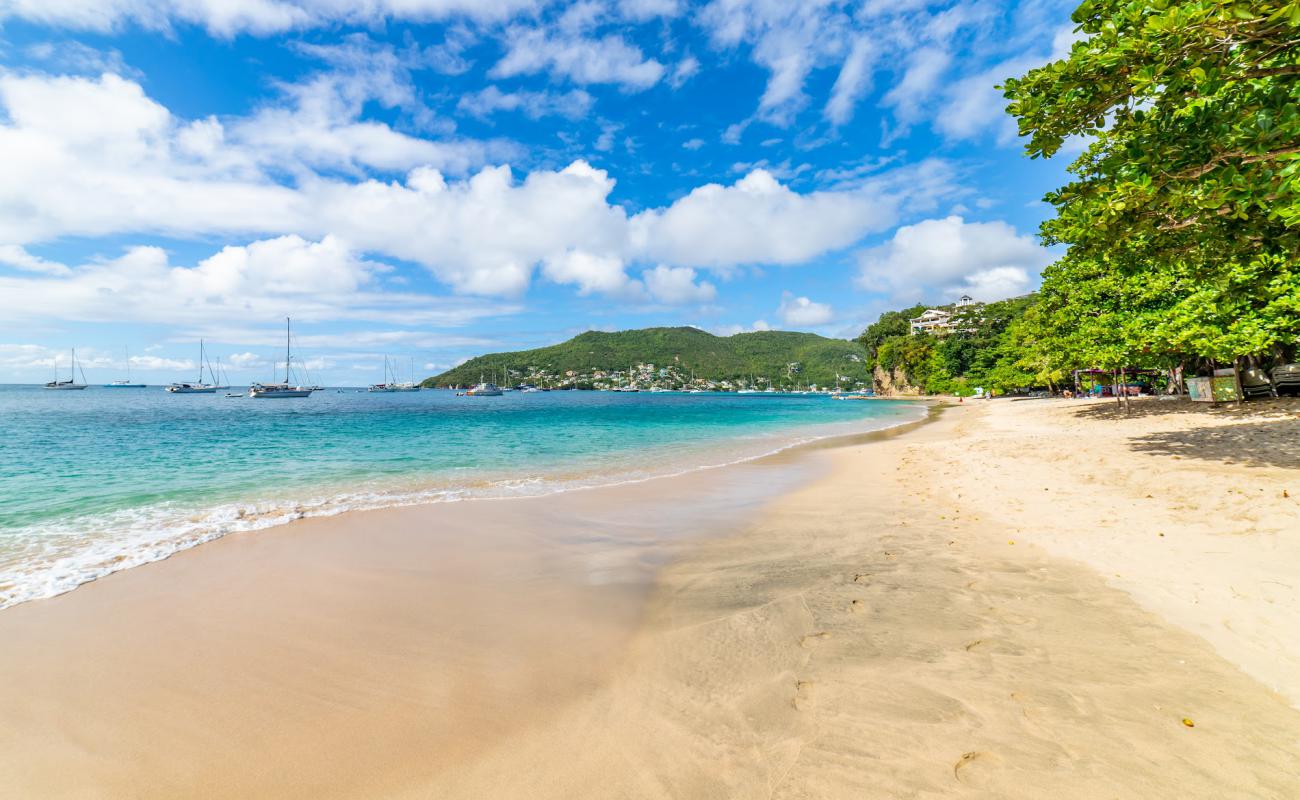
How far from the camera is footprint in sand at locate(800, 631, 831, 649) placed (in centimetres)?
461

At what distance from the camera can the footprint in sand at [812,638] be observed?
15.1 feet

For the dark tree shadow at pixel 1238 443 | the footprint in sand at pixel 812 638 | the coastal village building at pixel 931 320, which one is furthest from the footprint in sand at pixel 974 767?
the coastal village building at pixel 931 320

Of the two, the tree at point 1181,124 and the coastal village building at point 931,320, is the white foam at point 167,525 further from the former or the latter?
the coastal village building at point 931,320

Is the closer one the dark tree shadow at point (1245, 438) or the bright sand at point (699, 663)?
the bright sand at point (699, 663)

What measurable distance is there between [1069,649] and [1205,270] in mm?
13862

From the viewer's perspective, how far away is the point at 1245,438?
1291cm

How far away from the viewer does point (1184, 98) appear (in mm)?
7020

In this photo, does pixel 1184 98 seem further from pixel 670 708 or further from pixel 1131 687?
pixel 670 708

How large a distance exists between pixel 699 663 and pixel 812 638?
3.80 ft

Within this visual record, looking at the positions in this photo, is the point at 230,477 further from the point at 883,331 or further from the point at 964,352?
the point at 883,331

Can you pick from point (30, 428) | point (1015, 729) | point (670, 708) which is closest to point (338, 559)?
point (670, 708)

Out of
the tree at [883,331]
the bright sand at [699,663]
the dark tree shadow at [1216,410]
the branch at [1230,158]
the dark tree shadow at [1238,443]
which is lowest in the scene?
the bright sand at [699,663]

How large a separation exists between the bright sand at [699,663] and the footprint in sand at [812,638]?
0.04 metres

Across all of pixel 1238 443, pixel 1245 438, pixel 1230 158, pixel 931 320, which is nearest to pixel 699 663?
pixel 1230 158
